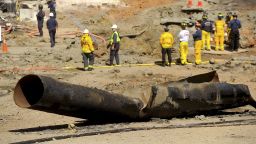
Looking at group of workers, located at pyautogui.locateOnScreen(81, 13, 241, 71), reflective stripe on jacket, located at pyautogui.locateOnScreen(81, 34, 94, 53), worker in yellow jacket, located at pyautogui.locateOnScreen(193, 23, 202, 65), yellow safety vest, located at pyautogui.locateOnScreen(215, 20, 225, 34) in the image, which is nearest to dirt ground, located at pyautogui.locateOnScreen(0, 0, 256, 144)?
worker in yellow jacket, located at pyautogui.locateOnScreen(193, 23, 202, 65)

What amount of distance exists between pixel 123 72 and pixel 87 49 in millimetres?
1622

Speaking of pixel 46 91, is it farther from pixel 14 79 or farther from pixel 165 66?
pixel 165 66

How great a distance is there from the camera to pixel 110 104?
1220 centimetres

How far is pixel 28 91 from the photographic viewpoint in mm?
11688

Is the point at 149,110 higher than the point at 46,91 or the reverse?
Answer: the reverse

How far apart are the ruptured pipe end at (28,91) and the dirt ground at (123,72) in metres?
0.69

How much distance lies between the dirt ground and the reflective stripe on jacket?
2.84ft

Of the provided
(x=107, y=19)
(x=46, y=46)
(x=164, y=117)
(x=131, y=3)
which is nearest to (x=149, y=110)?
(x=164, y=117)

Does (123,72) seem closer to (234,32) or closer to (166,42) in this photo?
(166,42)

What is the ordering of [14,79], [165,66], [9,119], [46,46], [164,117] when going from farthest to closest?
[46,46]
[165,66]
[14,79]
[9,119]
[164,117]

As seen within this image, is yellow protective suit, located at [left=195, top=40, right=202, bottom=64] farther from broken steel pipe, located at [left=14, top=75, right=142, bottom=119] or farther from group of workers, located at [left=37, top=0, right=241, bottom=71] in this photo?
broken steel pipe, located at [left=14, top=75, right=142, bottom=119]

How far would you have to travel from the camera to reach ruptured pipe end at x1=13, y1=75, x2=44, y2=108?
11.5m

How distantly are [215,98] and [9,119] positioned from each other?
5254 mm

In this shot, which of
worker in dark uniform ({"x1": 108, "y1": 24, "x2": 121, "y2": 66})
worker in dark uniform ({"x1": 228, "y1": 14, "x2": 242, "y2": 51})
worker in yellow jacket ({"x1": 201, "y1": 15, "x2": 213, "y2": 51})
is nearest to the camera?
worker in dark uniform ({"x1": 108, "y1": 24, "x2": 121, "y2": 66})
